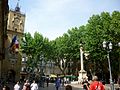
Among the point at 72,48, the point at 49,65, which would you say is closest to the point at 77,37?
the point at 72,48

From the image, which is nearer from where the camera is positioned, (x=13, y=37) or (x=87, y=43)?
(x=87, y=43)

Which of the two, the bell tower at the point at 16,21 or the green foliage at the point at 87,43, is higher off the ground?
the bell tower at the point at 16,21

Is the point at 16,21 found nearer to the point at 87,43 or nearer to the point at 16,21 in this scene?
the point at 16,21

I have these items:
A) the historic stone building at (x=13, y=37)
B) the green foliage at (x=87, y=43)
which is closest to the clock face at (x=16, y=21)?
the historic stone building at (x=13, y=37)

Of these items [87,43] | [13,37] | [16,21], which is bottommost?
[87,43]

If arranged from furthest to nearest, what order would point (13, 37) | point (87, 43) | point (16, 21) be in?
1. point (16, 21)
2. point (13, 37)
3. point (87, 43)

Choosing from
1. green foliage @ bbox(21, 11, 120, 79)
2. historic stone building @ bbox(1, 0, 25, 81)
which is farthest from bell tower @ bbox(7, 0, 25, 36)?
green foliage @ bbox(21, 11, 120, 79)

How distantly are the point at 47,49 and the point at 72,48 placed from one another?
8.11 m

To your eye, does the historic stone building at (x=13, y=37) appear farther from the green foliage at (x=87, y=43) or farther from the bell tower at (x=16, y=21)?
the green foliage at (x=87, y=43)

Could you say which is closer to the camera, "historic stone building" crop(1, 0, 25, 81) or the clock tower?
"historic stone building" crop(1, 0, 25, 81)

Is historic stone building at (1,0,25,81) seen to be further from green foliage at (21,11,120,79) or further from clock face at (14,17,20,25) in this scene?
green foliage at (21,11,120,79)

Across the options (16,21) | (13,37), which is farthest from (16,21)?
(13,37)

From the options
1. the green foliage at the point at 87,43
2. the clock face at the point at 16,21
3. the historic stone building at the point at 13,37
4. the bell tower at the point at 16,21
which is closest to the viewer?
the green foliage at the point at 87,43

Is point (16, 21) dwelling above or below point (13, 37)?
above
